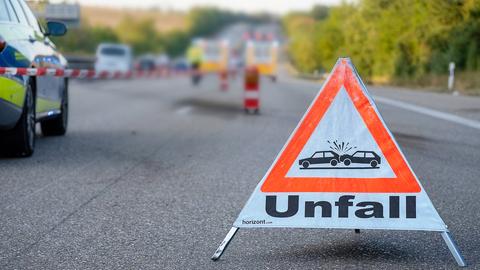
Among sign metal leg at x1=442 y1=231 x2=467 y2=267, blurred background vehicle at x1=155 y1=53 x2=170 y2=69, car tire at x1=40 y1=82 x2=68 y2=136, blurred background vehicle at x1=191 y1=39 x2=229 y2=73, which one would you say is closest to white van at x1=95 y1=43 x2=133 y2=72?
blurred background vehicle at x1=191 y1=39 x2=229 y2=73

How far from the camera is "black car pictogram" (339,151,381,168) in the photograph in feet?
15.0

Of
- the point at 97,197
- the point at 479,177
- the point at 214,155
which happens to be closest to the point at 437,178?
the point at 479,177

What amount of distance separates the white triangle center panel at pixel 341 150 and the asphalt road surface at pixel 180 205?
0.52m

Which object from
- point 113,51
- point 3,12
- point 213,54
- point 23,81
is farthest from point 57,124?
point 113,51

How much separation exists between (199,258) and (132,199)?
1.97 meters

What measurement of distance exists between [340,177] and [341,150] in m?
0.16

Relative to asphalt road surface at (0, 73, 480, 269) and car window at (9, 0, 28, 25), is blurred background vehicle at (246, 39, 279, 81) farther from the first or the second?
car window at (9, 0, 28, 25)

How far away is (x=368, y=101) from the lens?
464 centimetres

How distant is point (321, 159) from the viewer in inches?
181

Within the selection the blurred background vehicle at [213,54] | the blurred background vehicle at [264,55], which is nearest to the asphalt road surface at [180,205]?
the blurred background vehicle at [264,55]

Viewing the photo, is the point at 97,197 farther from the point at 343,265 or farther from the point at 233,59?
the point at 233,59

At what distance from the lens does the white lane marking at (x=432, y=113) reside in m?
13.9

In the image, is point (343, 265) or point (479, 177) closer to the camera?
point (343, 265)

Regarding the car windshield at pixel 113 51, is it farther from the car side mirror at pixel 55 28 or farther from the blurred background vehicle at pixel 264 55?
the car side mirror at pixel 55 28
